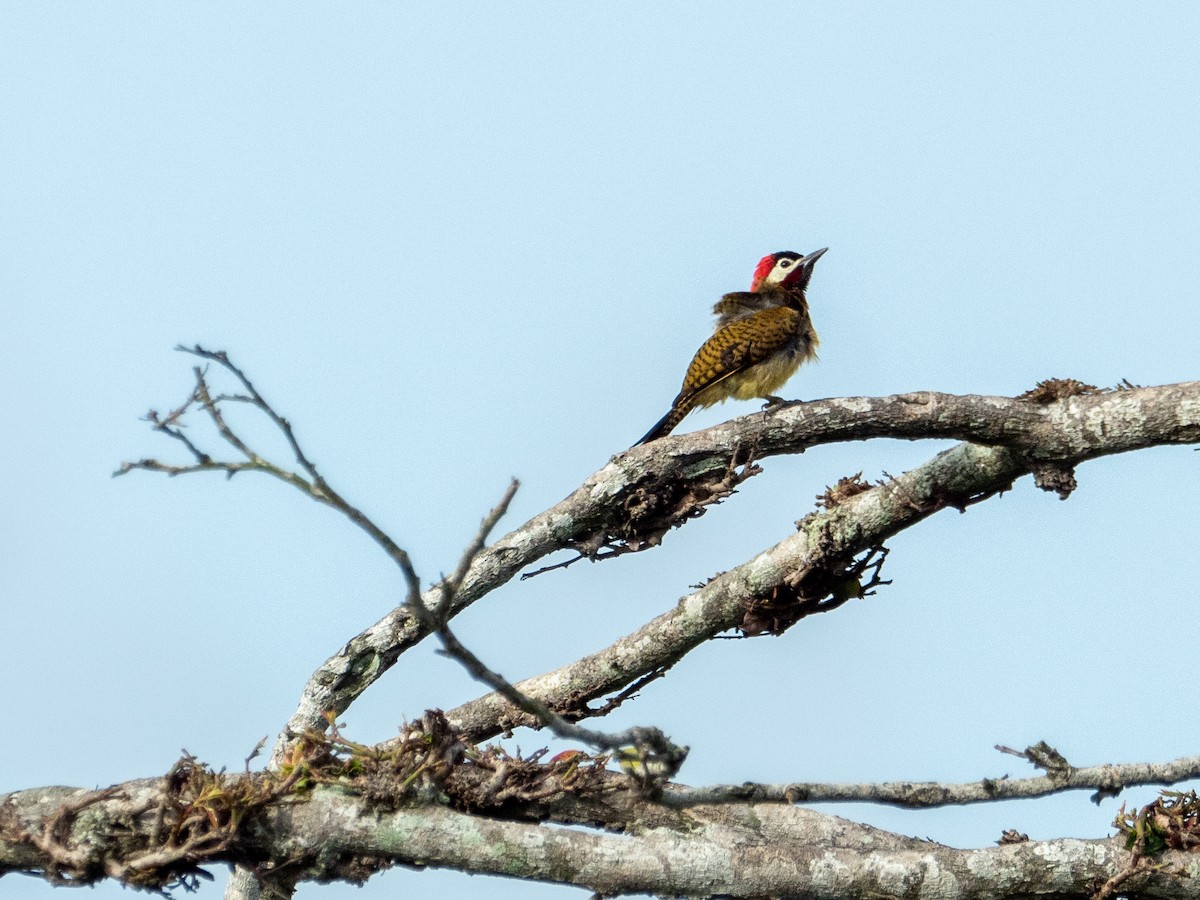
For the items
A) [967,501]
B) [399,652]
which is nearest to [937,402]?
[967,501]

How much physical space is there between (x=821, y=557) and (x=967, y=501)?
2.59ft

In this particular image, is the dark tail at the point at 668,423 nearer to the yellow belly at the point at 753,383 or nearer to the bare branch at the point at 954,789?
A: the yellow belly at the point at 753,383

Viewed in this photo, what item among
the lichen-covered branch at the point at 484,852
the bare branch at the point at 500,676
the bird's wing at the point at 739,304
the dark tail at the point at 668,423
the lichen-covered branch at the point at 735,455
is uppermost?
the bird's wing at the point at 739,304

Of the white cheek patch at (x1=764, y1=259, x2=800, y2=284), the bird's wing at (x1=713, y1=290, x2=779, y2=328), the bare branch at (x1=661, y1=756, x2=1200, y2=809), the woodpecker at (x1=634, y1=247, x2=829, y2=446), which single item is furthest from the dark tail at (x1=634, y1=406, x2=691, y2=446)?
the bare branch at (x1=661, y1=756, x2=1200, y2=809)

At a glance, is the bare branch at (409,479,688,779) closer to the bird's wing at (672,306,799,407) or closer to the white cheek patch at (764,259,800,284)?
the bird's wing at (672,306,799,407)

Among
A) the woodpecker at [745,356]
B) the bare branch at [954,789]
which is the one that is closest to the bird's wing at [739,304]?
the woodpecker at [745,356]

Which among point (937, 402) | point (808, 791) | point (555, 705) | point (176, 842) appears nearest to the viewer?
point (176, 842)

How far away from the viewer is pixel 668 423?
377 inches

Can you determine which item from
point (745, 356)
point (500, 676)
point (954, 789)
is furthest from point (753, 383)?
point (500, 676)

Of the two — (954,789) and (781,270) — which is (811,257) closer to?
(781,270)

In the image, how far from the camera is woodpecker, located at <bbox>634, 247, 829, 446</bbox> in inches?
380

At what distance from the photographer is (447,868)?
17.4 ft

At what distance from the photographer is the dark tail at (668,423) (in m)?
9.54

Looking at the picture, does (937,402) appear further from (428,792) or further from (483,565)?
(428,792)
